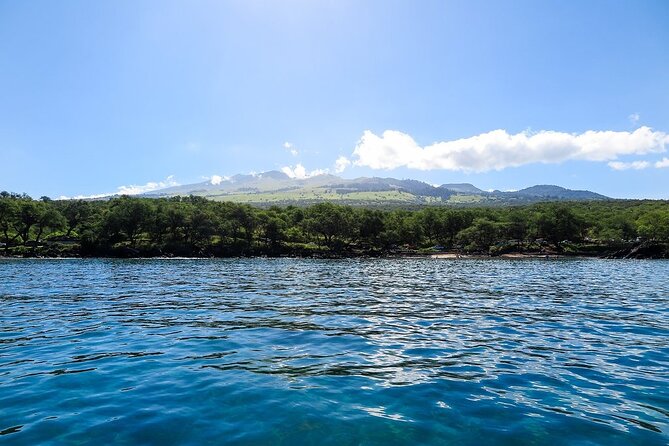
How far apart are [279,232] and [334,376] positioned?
128 meters

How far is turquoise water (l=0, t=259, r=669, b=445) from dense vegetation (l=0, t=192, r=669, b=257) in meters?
109

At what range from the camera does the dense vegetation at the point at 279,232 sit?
124688 millimetres

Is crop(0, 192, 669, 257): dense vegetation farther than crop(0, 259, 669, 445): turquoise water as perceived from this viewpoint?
Yes

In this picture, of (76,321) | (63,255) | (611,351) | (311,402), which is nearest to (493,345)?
(611,351)

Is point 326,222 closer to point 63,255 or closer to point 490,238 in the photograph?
point 490,238

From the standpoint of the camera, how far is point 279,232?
458 ft

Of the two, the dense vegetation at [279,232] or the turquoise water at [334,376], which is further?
the dense vegetation at [279,232]

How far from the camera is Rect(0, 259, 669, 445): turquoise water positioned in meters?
8.98

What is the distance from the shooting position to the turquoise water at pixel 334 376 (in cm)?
898

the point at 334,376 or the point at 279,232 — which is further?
the point at 279,232

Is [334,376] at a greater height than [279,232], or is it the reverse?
[279,232]

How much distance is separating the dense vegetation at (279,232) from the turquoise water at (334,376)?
109 metres

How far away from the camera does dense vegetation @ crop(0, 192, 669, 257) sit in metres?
125

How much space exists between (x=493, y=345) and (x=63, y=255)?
12856cm
